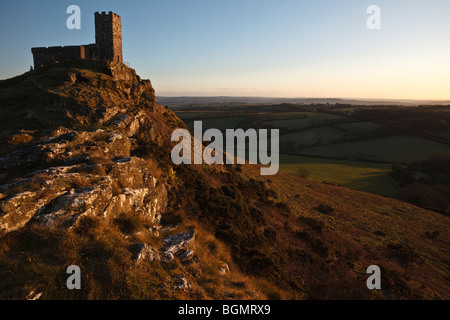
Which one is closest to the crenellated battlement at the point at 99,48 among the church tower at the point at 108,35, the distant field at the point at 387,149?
the church tower at the point at 108,35

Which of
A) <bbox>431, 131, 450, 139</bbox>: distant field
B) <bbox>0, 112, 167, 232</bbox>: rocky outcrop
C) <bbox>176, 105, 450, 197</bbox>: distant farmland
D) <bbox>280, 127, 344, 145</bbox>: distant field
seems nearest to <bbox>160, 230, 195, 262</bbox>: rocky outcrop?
<bbox>0, 112, 167, 232</bbox>: rocky outcrop

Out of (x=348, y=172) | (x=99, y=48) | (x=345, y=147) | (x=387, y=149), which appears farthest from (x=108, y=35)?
(x=387, y=149)

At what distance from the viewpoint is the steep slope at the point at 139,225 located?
21.3ft

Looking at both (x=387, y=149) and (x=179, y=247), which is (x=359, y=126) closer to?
(x=387, y=149)

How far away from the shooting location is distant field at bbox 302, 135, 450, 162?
2611 inches

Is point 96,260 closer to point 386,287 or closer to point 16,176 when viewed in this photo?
point 16,176

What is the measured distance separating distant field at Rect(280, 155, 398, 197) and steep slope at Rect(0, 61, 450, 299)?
2139cm

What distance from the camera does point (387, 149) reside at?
72.5m

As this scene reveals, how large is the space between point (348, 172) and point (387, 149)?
31.2 metres

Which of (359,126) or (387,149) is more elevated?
(359,126)

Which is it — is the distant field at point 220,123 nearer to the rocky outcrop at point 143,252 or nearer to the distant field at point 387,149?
the distant field at point 387,149

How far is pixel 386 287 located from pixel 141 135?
19.8m
